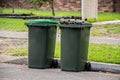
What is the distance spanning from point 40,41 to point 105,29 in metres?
8.97

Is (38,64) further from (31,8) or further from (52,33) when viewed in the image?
(31,8)

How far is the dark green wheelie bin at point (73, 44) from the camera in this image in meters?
10.6

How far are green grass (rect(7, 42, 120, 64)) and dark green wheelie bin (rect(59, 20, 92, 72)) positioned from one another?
960 mm

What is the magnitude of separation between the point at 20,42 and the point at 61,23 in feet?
18.2

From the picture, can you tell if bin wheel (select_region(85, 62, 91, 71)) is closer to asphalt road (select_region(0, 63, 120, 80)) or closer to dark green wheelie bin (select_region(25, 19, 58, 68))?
asphalt road (select_region(0, 63, 120, 80))

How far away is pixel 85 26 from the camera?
35.0 ft

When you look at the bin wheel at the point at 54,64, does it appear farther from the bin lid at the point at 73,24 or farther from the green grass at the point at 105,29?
the green grass at the point at 105,29

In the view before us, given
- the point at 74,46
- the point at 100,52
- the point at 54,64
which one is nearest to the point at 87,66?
the point at 74,46

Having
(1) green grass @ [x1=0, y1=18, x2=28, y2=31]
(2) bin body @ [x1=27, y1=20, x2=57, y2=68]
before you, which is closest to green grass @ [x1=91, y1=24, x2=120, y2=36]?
(1) green grass @ [x1=0, y1=18, x2=28, y2=31]

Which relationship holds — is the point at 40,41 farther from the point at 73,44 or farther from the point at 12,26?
the point at 12,26

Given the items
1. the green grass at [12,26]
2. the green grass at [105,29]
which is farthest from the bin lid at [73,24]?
the green grass at [12,26]

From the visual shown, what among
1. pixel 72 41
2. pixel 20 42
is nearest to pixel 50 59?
pixel 72 41

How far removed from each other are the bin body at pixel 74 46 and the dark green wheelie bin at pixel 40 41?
53 cm

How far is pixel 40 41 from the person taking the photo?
11.2m
